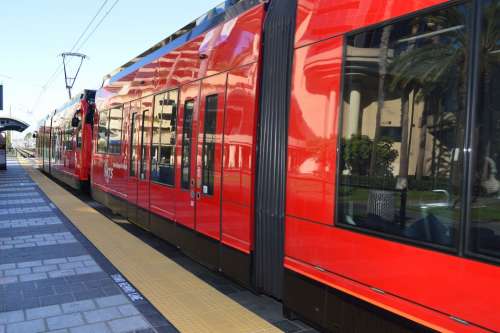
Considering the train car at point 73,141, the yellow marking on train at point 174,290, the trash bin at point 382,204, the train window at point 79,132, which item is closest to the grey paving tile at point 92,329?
the yellow marking on train at point 174,290

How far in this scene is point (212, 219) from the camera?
539cm

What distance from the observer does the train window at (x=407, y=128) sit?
101 inches

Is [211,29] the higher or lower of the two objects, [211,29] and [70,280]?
the higher

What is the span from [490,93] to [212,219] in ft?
11.7

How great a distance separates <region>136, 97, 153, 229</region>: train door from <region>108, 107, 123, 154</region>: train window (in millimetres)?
1576

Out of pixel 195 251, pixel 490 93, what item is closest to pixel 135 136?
pixel 195 251

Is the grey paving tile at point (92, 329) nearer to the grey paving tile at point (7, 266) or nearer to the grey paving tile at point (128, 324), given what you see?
the grey paving tile at point (128, 324)

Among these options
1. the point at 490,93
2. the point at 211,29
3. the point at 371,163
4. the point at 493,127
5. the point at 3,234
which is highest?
the point at 211,29

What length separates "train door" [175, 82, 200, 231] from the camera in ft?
19.5

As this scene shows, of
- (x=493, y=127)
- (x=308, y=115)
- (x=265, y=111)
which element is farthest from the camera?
(x=265, y=111)

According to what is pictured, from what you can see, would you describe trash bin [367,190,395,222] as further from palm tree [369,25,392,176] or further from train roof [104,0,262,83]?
train roof [104,0,262,83]

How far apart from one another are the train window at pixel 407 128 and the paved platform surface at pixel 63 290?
87.2 inches

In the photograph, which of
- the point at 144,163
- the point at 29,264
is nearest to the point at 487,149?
the point at 29,264

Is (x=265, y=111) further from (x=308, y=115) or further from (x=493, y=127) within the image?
(x=493, y=127)
